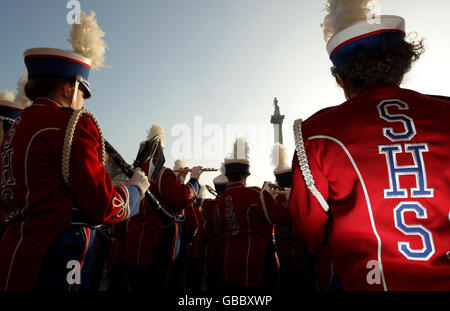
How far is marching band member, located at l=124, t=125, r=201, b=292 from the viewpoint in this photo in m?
4.29

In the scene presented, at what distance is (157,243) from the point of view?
4.37 m

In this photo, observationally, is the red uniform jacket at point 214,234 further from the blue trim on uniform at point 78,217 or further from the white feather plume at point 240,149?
the blue trim on uniform at point 78,217

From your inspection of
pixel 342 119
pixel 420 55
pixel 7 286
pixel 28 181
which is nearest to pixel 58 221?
pixel 28 181

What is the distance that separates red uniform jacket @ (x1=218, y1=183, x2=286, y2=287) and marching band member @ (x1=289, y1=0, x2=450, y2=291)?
2846mm

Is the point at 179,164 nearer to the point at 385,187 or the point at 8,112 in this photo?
the point at 8,112

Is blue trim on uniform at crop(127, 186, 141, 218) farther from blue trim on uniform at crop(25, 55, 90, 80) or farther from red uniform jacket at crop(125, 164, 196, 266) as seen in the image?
red uniform jacket at crop(125, 164, 196, 266)

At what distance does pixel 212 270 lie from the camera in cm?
591

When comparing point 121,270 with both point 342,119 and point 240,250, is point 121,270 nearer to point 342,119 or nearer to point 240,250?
point 240,250

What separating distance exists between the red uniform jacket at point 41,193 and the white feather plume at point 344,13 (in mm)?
2042

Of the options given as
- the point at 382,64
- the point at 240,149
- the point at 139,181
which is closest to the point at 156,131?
the point at 240,149

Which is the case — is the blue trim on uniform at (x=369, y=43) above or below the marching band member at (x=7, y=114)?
below

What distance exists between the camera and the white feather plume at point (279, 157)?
8758 millimetres

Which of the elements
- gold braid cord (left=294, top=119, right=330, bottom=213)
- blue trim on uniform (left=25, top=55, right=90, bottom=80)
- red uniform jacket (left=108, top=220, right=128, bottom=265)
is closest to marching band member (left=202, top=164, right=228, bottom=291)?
red uniform jacket (left=108, top=220, right=128, bottom=265)

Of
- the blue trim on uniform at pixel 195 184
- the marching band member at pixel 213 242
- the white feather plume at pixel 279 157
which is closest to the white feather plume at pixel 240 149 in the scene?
the white feather plume at pixel 279 157
